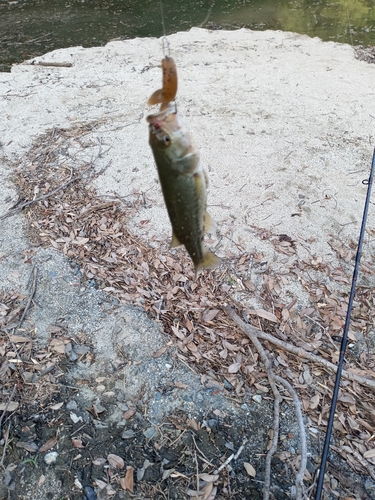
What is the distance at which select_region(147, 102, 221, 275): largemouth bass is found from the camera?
1.51 meters

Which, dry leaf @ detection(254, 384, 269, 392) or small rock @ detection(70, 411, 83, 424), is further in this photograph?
dry leaf @ detection(254, 384, 269, 392)

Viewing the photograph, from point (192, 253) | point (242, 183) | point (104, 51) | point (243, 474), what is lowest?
point (243, 474)

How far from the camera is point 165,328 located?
3562 millimetres

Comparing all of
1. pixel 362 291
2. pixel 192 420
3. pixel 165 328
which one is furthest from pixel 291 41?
pixel 192 420

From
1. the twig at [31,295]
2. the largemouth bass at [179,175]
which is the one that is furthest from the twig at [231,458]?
the twig at [31,295]

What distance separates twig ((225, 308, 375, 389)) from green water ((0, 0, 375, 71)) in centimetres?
818

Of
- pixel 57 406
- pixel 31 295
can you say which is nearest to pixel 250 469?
pixel 57 406

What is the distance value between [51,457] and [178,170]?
228cm

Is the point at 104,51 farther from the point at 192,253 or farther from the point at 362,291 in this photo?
the point at 192,253

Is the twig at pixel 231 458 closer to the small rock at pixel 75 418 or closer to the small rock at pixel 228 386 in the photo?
the small rock at pixel 228 386

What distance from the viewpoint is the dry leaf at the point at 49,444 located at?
283 cm

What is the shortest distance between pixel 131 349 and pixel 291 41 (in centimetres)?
897

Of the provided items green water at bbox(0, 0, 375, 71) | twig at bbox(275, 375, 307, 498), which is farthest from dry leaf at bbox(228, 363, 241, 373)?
green water at bbox(0, 0, 375, 71)

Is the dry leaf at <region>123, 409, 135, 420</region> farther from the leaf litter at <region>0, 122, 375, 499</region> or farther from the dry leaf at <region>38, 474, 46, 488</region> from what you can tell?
the dry leaf at <region>38, 474, 46, 488</region>
